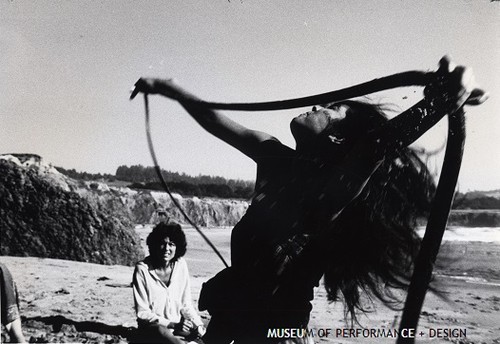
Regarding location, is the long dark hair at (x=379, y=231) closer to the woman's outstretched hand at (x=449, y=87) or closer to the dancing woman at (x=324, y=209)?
the dancing woman at (x=324, y=209)

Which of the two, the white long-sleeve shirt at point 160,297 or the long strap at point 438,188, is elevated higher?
the long strap at point 438,188

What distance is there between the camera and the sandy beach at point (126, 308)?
266cm

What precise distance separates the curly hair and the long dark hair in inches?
30.5

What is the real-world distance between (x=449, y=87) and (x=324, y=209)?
0.85 meters

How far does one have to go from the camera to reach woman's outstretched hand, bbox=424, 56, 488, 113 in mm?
2260

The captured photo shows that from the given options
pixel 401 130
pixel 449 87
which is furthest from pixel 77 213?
pixel 449 87

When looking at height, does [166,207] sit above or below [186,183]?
below

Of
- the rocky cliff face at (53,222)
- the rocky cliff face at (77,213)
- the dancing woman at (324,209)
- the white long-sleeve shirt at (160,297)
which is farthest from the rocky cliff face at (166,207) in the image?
the white long-sleeve shirt at (160,297)

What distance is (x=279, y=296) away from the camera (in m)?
2.41

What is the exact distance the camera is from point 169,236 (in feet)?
7.89

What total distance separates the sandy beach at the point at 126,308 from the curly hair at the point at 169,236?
13.9 inches

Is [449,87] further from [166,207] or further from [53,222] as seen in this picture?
[53,222]

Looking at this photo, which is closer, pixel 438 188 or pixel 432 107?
pixel 432 107

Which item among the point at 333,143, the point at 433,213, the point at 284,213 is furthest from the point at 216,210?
the point at 433,213
